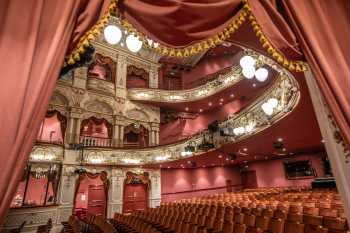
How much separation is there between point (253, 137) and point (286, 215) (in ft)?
14.0

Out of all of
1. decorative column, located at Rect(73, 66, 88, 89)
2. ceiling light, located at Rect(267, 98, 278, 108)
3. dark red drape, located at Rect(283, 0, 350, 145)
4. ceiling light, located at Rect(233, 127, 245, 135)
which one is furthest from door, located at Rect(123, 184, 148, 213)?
dark red drape, located at Rect(283, 0, 350, 145)

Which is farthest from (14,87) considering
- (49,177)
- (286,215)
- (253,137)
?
(49,177)

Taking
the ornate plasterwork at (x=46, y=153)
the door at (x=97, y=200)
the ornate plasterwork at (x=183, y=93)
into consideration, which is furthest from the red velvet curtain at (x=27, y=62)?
the ornate plasterwork at (x=183, y=93)

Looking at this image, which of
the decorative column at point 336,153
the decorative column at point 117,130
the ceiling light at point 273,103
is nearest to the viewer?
the decorative column at point 336,153

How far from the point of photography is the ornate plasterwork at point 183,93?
1291 centimetres

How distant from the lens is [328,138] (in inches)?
73.8

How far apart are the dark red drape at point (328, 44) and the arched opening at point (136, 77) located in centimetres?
1344

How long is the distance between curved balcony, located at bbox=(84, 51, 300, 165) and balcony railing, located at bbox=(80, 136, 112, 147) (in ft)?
2.79

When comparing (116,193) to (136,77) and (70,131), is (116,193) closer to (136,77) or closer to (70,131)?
(70,131)

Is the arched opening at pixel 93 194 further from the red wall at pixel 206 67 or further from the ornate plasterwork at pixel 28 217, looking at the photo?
the red wall at pixel 206 67

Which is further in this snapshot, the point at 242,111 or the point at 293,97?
the point at 242,111

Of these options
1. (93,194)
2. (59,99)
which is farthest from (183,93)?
(93,194)

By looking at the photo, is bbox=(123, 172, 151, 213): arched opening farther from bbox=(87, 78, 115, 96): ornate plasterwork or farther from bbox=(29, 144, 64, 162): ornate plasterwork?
bbox=(87, 78, 115, 96): ornate plasterwork

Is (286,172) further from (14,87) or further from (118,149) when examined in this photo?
(14,87)
